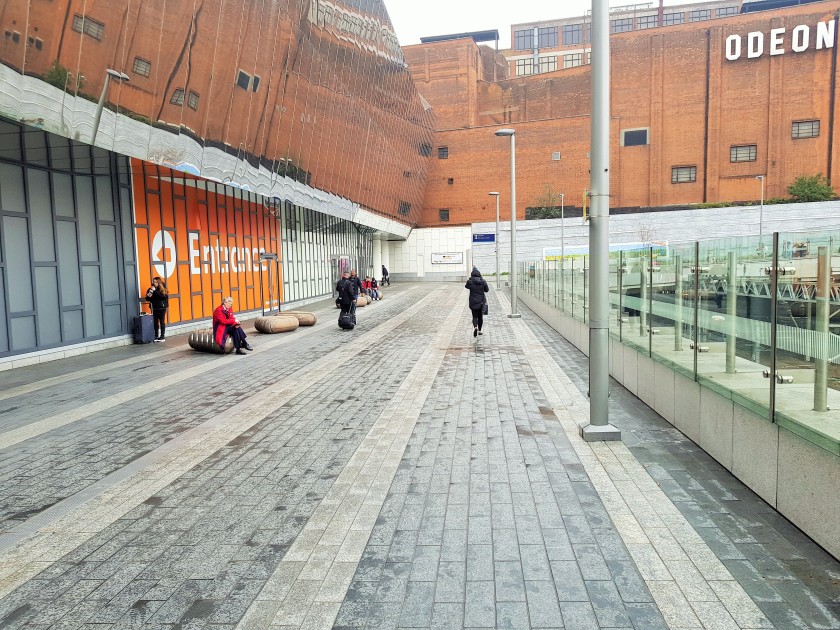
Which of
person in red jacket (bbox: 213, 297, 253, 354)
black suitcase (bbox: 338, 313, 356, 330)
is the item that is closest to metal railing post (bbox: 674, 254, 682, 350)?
person in red jacket (bbox: 213, 297, 253, 354)

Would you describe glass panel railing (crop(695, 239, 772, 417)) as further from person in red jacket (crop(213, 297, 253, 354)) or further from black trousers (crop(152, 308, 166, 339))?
black trousers (crop(152, 308, 166, 339))

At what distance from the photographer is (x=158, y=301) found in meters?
16.7

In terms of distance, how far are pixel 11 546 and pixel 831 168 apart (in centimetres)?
7438

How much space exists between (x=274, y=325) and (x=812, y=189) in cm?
6022

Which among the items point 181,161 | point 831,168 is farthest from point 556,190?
point 181,161

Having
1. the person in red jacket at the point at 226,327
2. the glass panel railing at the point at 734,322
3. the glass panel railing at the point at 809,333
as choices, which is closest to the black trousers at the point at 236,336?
the person in red jacket at the point at 226,327

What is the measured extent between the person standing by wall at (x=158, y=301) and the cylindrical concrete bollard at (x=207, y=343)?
2.50 metres

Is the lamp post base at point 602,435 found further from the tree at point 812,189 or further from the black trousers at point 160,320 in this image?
the tree at point 812,189

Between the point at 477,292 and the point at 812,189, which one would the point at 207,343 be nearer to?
the point at 477,292

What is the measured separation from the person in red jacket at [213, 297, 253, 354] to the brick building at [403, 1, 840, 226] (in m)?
54.9

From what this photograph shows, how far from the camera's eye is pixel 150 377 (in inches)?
450

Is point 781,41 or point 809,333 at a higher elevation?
point 781,41

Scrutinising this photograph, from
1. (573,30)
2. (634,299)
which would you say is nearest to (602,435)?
(634,299)

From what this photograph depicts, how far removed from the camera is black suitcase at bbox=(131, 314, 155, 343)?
16609 millimetres
